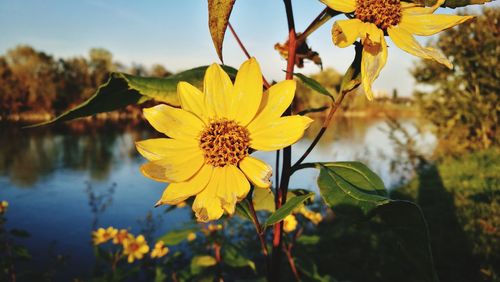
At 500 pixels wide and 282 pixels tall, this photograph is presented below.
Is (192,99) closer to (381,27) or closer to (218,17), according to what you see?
(218,17)

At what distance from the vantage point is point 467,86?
10.1 m

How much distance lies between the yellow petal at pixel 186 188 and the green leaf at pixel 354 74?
34 centimetres

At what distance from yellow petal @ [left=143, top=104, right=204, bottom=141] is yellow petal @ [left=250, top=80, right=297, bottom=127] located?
144mm

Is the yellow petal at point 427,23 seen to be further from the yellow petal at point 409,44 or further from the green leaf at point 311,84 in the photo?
the green leaf at point 311,84

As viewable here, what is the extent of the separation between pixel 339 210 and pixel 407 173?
10.1 metres

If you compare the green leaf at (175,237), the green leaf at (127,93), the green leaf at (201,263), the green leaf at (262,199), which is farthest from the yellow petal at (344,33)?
the green leaf at (201,263)

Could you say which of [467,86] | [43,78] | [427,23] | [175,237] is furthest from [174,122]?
[43,78]

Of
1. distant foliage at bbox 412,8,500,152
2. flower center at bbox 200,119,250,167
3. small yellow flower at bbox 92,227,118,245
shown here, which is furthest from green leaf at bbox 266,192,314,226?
distant foliage at bbox 412,8,500,152

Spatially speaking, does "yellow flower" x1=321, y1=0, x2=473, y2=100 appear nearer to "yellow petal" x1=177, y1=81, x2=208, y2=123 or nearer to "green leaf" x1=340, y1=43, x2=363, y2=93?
"green leaf" x1=340, y1=43, x2=363, y2=93

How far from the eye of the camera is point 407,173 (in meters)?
9.75

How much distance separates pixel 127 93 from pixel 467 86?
37.7 feet

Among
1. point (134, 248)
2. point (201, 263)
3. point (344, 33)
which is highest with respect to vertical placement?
point (344, 33)

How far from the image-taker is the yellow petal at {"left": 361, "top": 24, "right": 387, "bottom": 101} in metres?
0.63

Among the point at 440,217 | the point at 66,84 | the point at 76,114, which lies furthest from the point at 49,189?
the point at 66,84
